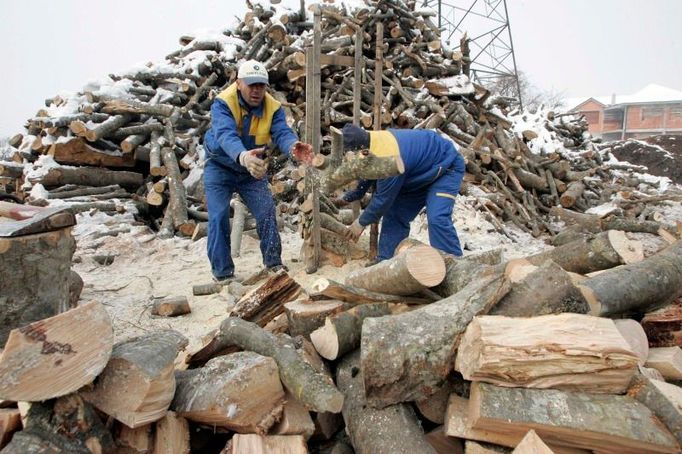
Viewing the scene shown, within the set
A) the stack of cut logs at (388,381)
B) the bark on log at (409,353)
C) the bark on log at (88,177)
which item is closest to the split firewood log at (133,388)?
the stack of cut logs at (388,381)

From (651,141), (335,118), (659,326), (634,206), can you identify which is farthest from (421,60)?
(651,141)

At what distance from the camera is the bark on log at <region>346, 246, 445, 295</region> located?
250cm

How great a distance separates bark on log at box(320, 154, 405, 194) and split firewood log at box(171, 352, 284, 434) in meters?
2.07

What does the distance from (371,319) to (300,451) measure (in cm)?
61

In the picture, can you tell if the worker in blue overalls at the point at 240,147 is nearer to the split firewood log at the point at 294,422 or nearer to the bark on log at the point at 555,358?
the split firewood log at the point at 294,422

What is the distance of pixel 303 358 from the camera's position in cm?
211

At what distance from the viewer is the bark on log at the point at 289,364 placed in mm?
1816

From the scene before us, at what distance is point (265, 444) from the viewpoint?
1712 mm

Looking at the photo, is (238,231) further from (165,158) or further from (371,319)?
(371,319)

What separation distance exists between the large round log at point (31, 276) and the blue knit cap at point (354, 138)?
2124mm

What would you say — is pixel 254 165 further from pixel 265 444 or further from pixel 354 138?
pixel 265 444

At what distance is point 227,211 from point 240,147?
2.70ft

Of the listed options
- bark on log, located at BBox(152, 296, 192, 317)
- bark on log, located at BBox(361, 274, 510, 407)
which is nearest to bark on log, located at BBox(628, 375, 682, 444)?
bark on log, located at BBox(361, 274, 510, 407)

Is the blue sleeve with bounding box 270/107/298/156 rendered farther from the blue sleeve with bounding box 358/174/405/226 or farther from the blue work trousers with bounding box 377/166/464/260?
the blue work trousers with bounding box 377/166/464/260
